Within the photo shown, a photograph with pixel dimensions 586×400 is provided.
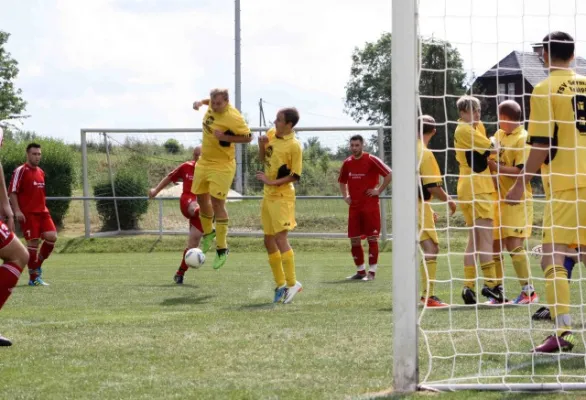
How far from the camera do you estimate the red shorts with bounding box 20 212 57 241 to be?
14.3m

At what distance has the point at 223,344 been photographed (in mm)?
6934

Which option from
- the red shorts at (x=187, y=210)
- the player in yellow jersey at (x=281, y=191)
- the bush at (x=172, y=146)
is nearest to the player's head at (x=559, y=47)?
the player in yellow jersey at (x=281, y=191)

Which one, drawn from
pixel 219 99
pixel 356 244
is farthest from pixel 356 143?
pixel 219 99

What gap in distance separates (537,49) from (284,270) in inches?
179

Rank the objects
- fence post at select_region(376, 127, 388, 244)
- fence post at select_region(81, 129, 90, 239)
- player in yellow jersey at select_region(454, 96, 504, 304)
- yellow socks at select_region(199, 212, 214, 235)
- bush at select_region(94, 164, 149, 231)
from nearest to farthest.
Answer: player in yellow jersey at select_region(454, 96, 504, 304) → yellow socks at select_region(199, 212, 214, 235) → fence post at select_region(376, 127, 388, 244) → fence post at select_region(81, 129, 90, 239) → bush at select_region(94, 164, 149, 231)

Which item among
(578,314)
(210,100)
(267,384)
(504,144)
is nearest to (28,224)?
(210,100)

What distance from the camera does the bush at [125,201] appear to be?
24.5m

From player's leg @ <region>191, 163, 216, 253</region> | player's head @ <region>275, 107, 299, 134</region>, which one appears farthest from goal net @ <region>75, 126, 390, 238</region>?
player's head @ <region>275, 107, 299, 134</region>

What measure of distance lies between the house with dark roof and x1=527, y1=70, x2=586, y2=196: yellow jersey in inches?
8.9

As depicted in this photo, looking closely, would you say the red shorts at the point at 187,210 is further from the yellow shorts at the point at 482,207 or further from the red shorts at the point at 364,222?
the yellow shorts at the point at 482,207

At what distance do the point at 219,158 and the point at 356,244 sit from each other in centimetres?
352

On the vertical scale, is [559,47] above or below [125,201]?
above

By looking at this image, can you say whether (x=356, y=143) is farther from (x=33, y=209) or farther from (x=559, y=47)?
(x=559, y=47)

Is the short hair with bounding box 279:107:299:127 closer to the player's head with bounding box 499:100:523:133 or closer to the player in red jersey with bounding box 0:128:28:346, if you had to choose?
the player's head with bounding box 499:100:523:133
